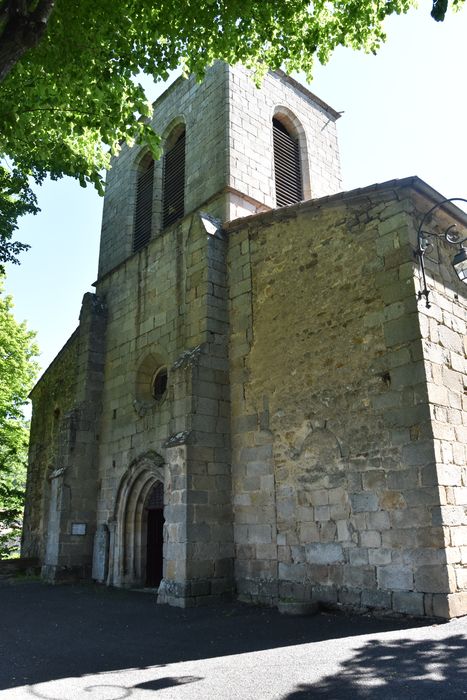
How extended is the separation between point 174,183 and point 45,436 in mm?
8653

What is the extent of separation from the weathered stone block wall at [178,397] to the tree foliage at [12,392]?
7.37 m

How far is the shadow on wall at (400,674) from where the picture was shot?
401cm

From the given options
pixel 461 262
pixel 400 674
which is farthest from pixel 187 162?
pixel 400 674

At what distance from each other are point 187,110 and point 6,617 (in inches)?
465

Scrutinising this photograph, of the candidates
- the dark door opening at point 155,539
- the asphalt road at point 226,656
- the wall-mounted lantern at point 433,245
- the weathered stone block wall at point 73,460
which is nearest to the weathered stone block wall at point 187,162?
the weathered stone block wall at point 73,460

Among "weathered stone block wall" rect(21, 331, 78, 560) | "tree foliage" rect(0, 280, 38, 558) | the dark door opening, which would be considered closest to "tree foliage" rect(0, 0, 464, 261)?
the dark door opening

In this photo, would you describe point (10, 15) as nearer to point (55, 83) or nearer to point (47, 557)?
point (55, 83)

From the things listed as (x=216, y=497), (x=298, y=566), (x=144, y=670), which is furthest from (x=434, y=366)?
(x=144, y=670)

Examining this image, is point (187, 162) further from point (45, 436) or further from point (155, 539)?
point (45, 436)

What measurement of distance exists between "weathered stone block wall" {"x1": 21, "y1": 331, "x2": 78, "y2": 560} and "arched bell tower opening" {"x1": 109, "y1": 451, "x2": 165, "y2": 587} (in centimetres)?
391

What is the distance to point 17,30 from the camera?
4.77 meters

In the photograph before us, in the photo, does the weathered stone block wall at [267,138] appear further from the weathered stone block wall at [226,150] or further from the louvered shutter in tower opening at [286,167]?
the louvered shutter in tower opening at [286,167]

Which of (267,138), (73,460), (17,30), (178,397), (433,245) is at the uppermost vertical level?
(267,138)

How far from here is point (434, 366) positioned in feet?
23.7
